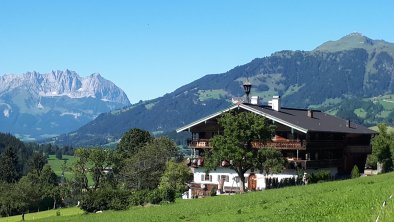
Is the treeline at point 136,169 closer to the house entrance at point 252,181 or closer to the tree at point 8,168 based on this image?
the house entrance at point 252,181

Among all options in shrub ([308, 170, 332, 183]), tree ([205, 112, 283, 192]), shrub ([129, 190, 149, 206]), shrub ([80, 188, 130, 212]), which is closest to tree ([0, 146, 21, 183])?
shrub ([80, 188, 130, 212])

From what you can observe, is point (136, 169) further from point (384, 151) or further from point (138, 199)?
point (384, 151)

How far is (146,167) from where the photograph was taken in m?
87.9

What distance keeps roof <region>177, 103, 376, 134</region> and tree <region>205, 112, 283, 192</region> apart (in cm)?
823

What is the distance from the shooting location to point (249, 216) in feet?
98.4

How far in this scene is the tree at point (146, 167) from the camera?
87.4 metres

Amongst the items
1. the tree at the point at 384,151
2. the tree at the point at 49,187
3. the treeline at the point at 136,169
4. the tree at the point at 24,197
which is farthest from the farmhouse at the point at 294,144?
the tree at the point at 49,187

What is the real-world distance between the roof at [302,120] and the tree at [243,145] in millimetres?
8228

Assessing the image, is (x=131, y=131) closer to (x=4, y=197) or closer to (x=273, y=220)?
(x=4, y=197)

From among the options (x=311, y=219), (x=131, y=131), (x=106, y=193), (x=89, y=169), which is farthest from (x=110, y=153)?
(x=311, y=219)

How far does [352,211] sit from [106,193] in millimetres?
42878

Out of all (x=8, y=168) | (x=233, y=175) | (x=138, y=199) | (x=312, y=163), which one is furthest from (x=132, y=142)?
(x=8, y=168)

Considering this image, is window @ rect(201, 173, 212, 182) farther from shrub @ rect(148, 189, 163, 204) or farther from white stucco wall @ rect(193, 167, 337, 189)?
shrub @ rect(148, 189, 163, 204)

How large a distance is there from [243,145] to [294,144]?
12130 mm
